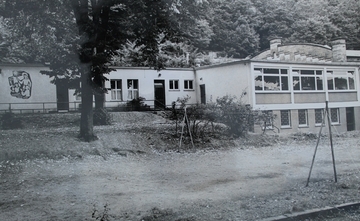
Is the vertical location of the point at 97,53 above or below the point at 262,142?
above

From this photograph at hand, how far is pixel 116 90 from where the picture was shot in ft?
83.1

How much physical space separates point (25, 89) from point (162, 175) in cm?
1556

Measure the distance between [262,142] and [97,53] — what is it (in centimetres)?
823

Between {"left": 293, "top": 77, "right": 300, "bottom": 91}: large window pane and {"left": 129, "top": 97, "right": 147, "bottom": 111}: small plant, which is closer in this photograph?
{"left": 293, "top": 77, "right": 300, "bottom": 91}: large window pane

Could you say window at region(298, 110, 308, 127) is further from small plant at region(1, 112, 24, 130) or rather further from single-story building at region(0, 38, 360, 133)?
small plant at region(1, 112, 24, 130)

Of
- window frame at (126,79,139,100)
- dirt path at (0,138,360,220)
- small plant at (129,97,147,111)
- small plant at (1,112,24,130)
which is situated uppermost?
window frame at (126,79,139,100)

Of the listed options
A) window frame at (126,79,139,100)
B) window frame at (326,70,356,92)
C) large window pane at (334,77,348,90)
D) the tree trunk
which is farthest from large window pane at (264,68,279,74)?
the tree trunk

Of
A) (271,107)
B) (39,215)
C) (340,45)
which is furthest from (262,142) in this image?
(39,215)

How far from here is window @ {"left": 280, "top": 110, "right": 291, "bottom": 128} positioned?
18608mm

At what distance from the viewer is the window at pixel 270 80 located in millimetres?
19625

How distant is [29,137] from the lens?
13273 millimetres

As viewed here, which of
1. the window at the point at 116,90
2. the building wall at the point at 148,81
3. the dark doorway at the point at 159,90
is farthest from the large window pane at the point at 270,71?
the window at the point at 116,90

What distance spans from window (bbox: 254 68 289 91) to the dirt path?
21.1ft

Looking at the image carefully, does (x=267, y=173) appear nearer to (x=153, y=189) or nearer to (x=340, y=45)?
(x=153, y=189)
